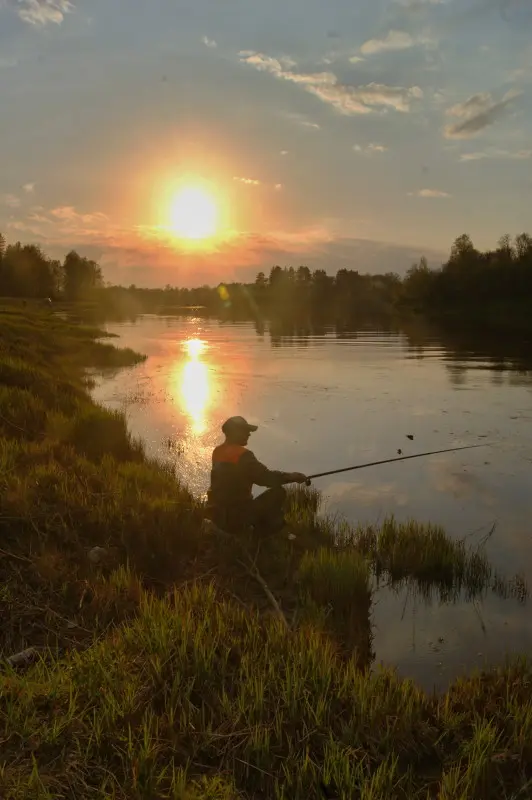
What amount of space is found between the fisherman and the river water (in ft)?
6.52

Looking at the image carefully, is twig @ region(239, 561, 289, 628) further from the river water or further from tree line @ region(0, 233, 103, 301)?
tree line @ region(0, 233, 103, 301)

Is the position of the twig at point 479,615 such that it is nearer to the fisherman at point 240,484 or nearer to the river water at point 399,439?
the river water at point 399,439

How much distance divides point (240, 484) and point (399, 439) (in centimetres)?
989

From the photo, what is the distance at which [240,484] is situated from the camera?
8438 mm

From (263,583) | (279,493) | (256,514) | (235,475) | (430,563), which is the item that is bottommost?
(430,563)

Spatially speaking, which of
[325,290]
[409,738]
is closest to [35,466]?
[409,738]

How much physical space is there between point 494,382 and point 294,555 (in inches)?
904

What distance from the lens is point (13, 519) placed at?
7.45 metres

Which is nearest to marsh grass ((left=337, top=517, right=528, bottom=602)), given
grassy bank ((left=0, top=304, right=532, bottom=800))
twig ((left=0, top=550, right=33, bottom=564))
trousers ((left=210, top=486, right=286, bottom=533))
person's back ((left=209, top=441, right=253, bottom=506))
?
grassy bank ((left=0, top=304, right=532, bottom=800))

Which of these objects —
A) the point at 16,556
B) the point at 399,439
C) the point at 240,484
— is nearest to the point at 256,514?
the point at 240,484

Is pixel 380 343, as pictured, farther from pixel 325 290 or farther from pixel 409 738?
pixel 325 290

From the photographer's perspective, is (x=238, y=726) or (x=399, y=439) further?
(x=399, y=439)

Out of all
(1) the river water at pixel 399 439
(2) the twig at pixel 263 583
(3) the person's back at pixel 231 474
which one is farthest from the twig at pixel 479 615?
(3) the person's back at pixel 231 474

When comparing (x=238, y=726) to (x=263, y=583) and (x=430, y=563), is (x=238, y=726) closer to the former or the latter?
(x=263, y=583)
